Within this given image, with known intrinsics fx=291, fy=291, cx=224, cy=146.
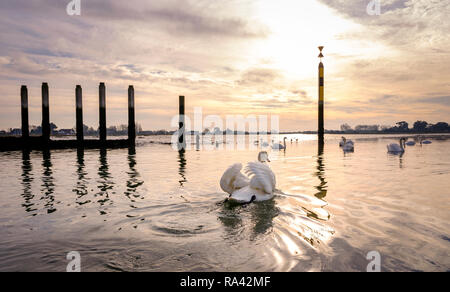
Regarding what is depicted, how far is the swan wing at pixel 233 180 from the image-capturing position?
7461 millimetres

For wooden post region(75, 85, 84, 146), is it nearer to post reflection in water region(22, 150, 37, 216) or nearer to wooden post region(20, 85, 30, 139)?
wooden post region(20, 85, 30, 139)

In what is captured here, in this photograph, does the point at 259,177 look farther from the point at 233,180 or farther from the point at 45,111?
the point at 45,111

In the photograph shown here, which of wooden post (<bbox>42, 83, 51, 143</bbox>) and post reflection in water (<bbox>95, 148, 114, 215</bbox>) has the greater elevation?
wooden post (<bbox>42, 83, 51, 143</bbox>)

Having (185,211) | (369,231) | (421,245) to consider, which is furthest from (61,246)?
(421,245)

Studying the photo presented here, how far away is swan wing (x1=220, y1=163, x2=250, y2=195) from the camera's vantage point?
7.46 metres

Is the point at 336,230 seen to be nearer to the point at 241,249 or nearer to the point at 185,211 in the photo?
the point at 241,249

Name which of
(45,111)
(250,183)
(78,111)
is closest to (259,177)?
(250,183)

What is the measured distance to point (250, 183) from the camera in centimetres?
704

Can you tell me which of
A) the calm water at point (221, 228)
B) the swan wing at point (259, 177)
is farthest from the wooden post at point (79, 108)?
the swan wing at point (259, 177)

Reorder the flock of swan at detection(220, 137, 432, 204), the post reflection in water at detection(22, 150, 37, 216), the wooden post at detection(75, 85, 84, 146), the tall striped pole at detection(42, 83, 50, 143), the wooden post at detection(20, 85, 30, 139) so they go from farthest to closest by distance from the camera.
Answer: the wooden post at detection(75, 85, 84, 146) → the tall striped pole at detection(42, 83, 50, 143) → the wooden post at detection(20, 85, 30, 139) → the post reflection in water at detection(22, 150, 37, 216) → the flock of swan at detection(220, 137, 432, 204)

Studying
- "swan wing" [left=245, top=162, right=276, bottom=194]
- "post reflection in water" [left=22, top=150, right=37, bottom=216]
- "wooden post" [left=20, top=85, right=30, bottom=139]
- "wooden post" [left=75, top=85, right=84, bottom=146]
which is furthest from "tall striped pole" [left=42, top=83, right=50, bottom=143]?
"swan wing" [left=245, top=162, right=276, bottom=194]

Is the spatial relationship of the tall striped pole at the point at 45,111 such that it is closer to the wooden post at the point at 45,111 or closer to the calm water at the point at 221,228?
the wooden post at the point at 45,111

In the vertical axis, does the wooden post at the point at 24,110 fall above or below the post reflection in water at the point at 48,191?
above
